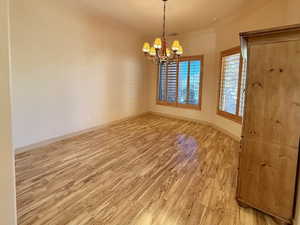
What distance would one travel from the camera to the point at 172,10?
394 centimetres

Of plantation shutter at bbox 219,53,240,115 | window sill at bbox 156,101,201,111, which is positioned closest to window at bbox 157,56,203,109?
window sill at bbox 156,101,201,111

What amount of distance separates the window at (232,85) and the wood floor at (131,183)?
0.84 metres

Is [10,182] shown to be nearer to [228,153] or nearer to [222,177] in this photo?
[222,177]

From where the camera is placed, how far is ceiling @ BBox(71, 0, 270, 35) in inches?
139

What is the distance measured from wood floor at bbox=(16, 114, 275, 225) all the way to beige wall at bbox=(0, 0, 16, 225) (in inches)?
33.4

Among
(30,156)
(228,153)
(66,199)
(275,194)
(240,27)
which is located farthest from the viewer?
(240,27)

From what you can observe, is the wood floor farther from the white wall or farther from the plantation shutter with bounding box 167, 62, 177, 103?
the plantation shutter with bounding box 167, 62, 177, 103

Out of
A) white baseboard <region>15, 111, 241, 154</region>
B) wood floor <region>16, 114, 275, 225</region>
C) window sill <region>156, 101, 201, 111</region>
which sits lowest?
wood floor <region>16, 114, 275, 225</region>

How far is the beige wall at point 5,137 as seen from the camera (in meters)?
0.93

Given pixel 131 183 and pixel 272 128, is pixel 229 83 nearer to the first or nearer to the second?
pixel 272 128

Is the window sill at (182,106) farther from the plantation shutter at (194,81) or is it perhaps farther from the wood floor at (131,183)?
the wood floor at (131,183)

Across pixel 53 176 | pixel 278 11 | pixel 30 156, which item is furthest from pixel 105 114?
→ pixel 278 11

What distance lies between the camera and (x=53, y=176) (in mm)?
2506

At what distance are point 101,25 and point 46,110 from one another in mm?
2655
